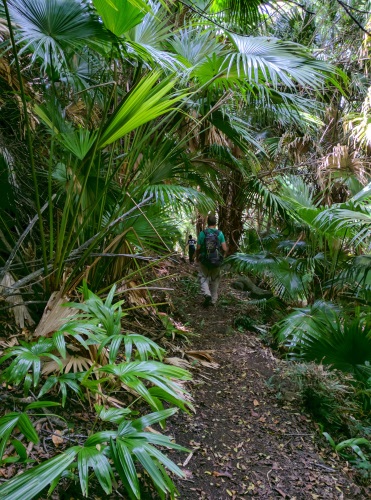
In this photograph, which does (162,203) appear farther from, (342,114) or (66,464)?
(342,114)

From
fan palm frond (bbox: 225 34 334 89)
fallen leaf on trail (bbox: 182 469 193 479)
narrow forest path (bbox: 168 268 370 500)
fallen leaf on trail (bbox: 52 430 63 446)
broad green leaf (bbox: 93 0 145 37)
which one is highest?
broad green leaf (bbox: 93 0 145 37)

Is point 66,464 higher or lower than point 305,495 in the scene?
higher

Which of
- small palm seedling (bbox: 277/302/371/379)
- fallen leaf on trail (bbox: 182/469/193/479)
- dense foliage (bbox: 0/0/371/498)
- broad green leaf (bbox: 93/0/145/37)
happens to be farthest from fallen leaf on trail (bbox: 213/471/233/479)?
broad green leaf (bbox: 93/0/145/37)

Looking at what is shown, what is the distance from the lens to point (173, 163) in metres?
4.15

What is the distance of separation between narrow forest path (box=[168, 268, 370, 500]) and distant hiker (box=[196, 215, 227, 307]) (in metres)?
1.59

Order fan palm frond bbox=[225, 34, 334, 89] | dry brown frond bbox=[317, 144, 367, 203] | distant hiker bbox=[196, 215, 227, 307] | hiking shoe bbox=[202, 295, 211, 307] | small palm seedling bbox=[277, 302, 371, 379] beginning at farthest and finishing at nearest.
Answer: dry brown frond bbox=[317, 144, 367, 203] → hiking shoe bbox=[202, 295, 211, 307] → distant hiker bbox=[196, 215, 227, 307] → small palm seedling bbox=[277, 302, 371, 379] → fan palm frond bbox=[225, 34, 334, 89]

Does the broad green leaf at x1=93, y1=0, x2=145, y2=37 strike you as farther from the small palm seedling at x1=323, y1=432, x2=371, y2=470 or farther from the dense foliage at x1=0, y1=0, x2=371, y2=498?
the small palm seedling at x1=323, y1=432, x2=371, y2=470

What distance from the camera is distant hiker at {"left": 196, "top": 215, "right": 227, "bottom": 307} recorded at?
5273 millimetres

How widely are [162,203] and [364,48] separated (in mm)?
5512

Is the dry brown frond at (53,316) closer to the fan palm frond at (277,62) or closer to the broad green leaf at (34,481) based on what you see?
the broad green leaf at (34,481)

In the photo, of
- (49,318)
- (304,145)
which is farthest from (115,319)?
(304,145)

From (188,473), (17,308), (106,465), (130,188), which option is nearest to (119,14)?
(130,188)

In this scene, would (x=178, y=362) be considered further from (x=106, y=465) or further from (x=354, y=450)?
(x=106, y=465)

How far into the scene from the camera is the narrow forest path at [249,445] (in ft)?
7.72
